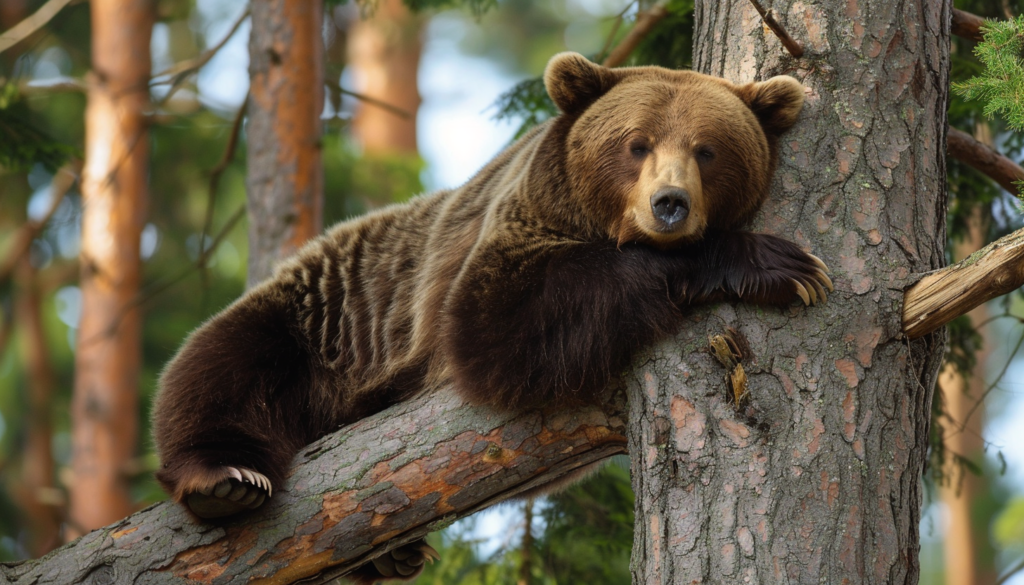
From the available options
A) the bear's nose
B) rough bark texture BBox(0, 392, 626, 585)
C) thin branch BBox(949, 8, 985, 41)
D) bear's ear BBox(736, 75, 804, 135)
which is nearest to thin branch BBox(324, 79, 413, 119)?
rough bark texture BBox(0, 392, 626, 585)

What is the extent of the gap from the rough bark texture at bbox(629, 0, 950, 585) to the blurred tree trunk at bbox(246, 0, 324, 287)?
442 centimetres

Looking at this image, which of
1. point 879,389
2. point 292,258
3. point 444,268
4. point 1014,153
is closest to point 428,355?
point 444,268

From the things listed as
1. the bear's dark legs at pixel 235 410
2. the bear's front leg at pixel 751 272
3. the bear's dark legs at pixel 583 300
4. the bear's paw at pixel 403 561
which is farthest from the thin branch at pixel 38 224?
the bear's front leg at pixel 751 272

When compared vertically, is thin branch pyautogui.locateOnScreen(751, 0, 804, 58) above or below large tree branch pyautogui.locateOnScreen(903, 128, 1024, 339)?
above

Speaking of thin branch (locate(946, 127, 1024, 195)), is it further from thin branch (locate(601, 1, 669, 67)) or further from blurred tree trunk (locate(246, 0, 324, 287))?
blurred tree trunk (locate(246, 0, 324, 287))

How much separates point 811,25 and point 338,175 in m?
8.86

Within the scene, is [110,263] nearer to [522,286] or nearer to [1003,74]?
[522,286]

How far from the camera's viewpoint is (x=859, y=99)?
3.85 meters

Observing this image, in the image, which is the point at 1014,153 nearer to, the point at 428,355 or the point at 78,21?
the point at 428,355

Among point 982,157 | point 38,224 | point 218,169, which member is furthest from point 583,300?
point 38,224

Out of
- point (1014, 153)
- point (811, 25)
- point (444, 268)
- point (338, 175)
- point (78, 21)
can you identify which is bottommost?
point (444, 268)

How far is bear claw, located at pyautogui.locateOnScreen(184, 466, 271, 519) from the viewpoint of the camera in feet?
13.1

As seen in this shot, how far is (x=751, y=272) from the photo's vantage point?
346cm

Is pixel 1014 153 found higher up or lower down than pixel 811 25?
higher up
